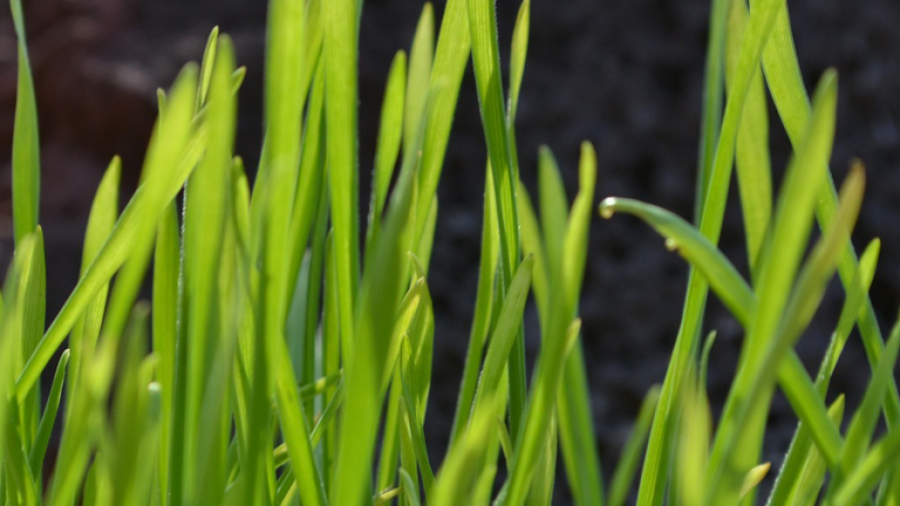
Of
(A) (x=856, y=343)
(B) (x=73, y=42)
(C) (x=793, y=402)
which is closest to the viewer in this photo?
(C) (x=793, y=402)

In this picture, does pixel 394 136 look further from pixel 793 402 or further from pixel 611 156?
pixel 611 156

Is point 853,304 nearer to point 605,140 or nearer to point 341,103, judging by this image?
point 341,103

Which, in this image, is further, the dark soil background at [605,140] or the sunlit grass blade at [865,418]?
the dark soil background at [605,140]

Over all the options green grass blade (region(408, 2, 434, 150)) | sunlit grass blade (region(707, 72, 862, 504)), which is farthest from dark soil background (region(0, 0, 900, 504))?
sunlit grass blade (region(707, 72, 862, 504))

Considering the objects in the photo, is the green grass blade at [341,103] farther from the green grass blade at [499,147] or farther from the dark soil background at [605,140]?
the dark soil background at [605,140]

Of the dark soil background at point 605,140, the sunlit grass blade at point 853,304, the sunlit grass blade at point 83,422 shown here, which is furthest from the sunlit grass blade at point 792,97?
the dark soil background at point 605,140

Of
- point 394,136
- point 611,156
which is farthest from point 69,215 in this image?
point 394,136
